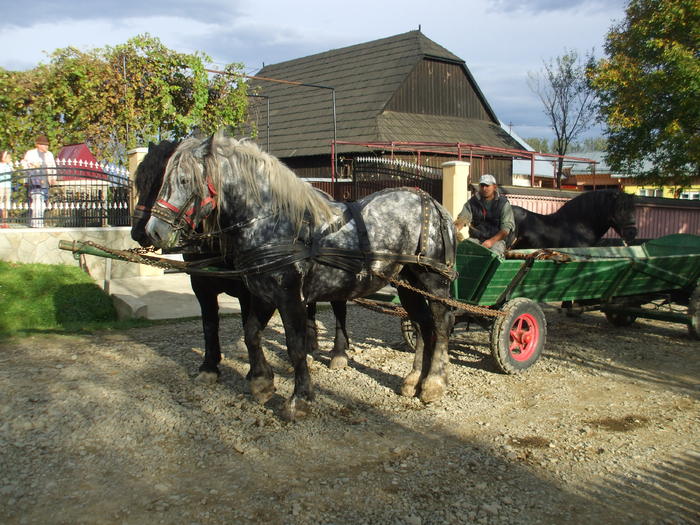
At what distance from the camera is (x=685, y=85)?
12.3m

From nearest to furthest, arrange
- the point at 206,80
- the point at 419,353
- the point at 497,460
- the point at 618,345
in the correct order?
the point at 497,460 < the point at 419,353 < the point at 618,345 < the point at 206,80

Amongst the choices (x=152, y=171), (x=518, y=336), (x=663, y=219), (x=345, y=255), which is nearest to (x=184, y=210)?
(x=152, y=171)

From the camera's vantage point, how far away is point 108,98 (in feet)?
42.4

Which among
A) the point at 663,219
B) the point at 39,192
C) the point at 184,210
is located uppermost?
the point at 39,192

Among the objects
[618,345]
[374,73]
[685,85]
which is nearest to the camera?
[618,345]

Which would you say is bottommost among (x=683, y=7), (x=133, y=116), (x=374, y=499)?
(x=374, y=499)

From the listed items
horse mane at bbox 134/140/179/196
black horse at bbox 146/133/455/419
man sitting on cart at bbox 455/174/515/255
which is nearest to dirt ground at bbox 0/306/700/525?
black horse at bbox 146/133/455/419

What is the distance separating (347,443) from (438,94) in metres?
24.2

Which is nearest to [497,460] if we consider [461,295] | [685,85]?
[461,295]

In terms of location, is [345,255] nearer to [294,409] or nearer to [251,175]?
[251,175]

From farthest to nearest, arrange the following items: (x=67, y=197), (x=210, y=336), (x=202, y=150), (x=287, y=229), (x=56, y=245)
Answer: (x=67, y=197) < (x=56, y=245) < (x=210, y=336) < (x=287, y=229) < (x=202, y=150)

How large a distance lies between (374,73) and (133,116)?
1545cm

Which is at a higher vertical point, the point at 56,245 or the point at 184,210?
the point at 184,210

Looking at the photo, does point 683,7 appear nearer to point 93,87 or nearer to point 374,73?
point 93,87
